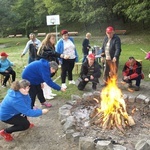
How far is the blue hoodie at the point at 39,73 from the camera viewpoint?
5.64 meters

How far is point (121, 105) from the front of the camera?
526cm

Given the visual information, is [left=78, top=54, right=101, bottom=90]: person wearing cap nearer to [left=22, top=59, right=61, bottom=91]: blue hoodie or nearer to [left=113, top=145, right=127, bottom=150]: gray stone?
[left=22, top=59, right=61, bottom=91]: blue hoodie

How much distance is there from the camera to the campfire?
4.97m

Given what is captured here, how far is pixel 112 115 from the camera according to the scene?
199 inches

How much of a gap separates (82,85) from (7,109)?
3.40 metres

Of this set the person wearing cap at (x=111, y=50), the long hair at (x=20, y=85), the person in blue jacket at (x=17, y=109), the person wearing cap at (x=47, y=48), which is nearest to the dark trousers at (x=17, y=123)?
the person in blue jacket at (x=17, y=109)

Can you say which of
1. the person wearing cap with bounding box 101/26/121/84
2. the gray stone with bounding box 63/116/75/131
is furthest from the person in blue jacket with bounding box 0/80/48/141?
the person wearing cap with bounding box 101/26/121/84

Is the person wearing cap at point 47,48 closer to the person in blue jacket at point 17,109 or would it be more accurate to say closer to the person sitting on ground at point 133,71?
the person in blue jacket at point 17,109

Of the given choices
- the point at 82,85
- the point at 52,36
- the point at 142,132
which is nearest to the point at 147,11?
the point at 82,85

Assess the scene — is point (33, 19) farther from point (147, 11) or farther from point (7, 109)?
point (7, 109)

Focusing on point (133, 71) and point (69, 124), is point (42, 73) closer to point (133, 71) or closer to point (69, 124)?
point (69, 124)

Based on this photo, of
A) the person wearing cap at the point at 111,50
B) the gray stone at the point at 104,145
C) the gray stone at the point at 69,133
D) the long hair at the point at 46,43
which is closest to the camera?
the gray stone at the point at 104,145

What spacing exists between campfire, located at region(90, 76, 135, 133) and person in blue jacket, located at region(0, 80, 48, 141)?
1.18 meters

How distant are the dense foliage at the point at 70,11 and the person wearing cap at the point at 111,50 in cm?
1282
